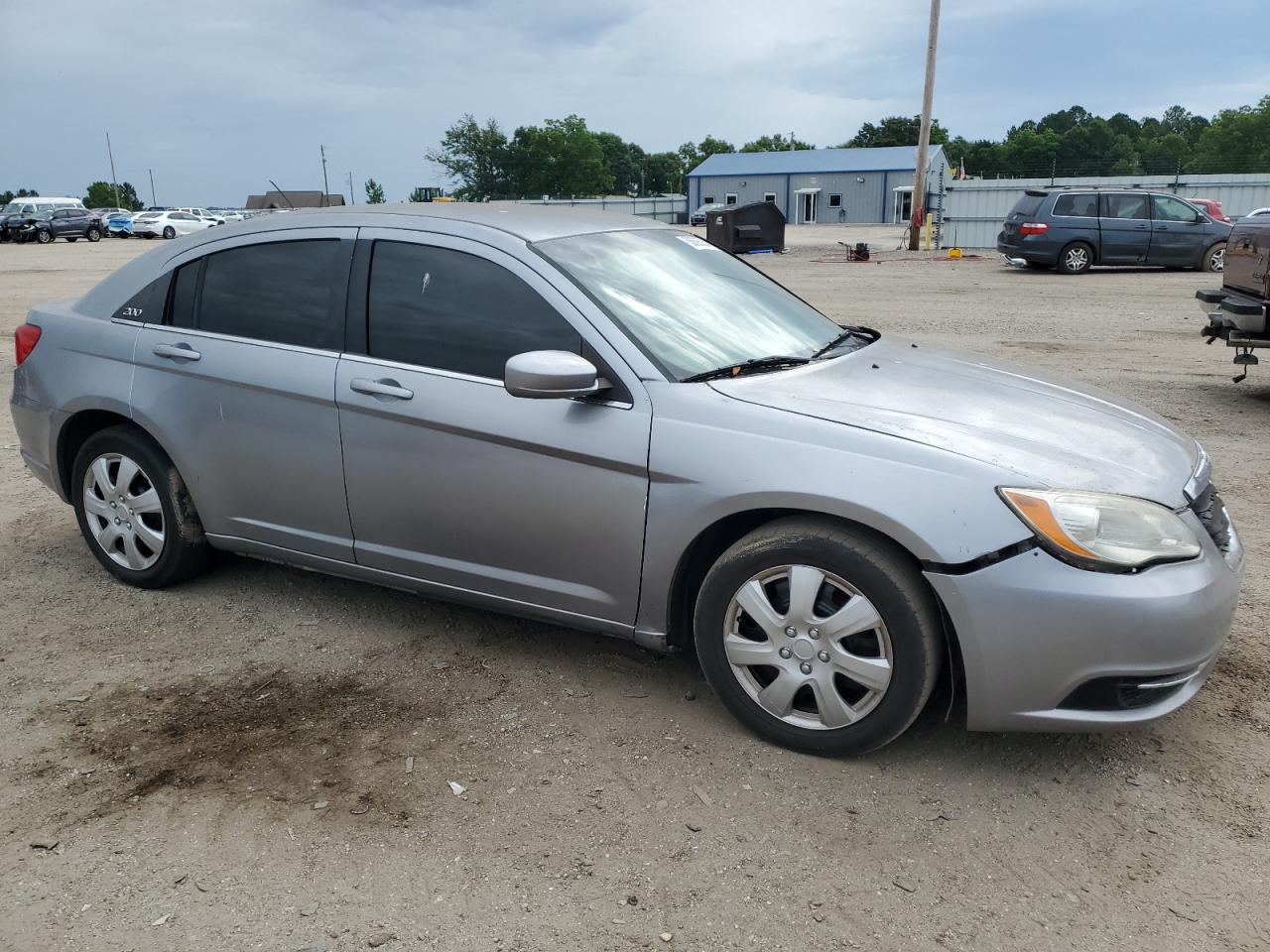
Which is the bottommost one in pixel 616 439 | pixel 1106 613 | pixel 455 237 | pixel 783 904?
pixel 783 904

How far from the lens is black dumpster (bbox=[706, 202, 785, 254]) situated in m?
24.6

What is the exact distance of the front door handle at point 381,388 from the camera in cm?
367

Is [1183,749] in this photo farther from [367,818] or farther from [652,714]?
[367,818]

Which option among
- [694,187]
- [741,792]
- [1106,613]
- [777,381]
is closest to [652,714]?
[741,792]

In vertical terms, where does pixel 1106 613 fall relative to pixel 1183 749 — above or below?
above

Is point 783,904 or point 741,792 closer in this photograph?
point 783,904

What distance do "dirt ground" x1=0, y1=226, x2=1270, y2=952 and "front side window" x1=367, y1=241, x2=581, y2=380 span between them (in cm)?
115

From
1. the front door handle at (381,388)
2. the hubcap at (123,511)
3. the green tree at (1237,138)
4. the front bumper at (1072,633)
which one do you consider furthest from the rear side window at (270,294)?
the green tree at (1237,138)

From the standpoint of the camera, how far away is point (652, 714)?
350 cm

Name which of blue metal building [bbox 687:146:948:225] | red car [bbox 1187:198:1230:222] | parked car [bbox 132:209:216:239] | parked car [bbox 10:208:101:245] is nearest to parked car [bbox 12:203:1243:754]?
red car [bbox 1187:198:1230:222]

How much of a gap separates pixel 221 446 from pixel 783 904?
278 cm

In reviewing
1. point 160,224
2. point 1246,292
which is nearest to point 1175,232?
point 1246,292

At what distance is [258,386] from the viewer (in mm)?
3979

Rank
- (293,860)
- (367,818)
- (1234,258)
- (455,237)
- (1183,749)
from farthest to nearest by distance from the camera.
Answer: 1. (1234,258)
2. (455,237)
3. (1183,749)
4. (367,818)
5. (293,860)
